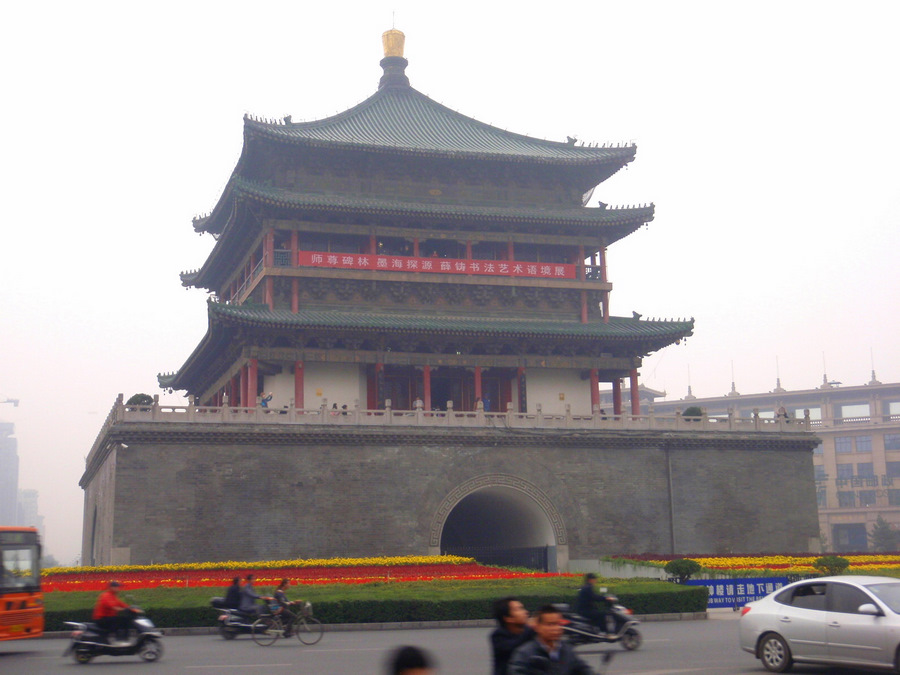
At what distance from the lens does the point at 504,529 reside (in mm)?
37781

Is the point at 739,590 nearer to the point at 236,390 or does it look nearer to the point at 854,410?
the point at 236,390

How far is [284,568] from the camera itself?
96.1 feet

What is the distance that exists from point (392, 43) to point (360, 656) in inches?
1384

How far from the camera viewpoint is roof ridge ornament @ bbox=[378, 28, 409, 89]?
45.8 m

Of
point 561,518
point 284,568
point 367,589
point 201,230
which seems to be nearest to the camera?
point 367,589

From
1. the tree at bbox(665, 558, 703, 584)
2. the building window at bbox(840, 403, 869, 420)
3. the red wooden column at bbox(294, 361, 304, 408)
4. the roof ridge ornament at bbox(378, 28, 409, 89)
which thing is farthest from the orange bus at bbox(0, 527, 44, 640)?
the building window at bbox(840, 403, 869, 420)

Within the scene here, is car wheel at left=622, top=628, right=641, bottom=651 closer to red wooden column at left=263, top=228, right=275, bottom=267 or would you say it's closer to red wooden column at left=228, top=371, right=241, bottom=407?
red wooden column at left=263, top=228, right=275, bottom=267

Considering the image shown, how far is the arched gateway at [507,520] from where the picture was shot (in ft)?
110

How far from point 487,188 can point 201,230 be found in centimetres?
1401

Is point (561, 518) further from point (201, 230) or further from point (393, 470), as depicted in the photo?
point (201, 230)

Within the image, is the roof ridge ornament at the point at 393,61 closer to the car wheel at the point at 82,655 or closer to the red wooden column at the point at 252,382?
the red wooden column at the point at 252,382

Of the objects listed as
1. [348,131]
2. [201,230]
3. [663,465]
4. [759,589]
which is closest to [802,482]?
[663,465]

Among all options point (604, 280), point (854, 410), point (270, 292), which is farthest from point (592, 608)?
point (854, 410)

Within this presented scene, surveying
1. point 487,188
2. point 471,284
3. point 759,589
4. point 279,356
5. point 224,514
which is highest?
point 487,188
